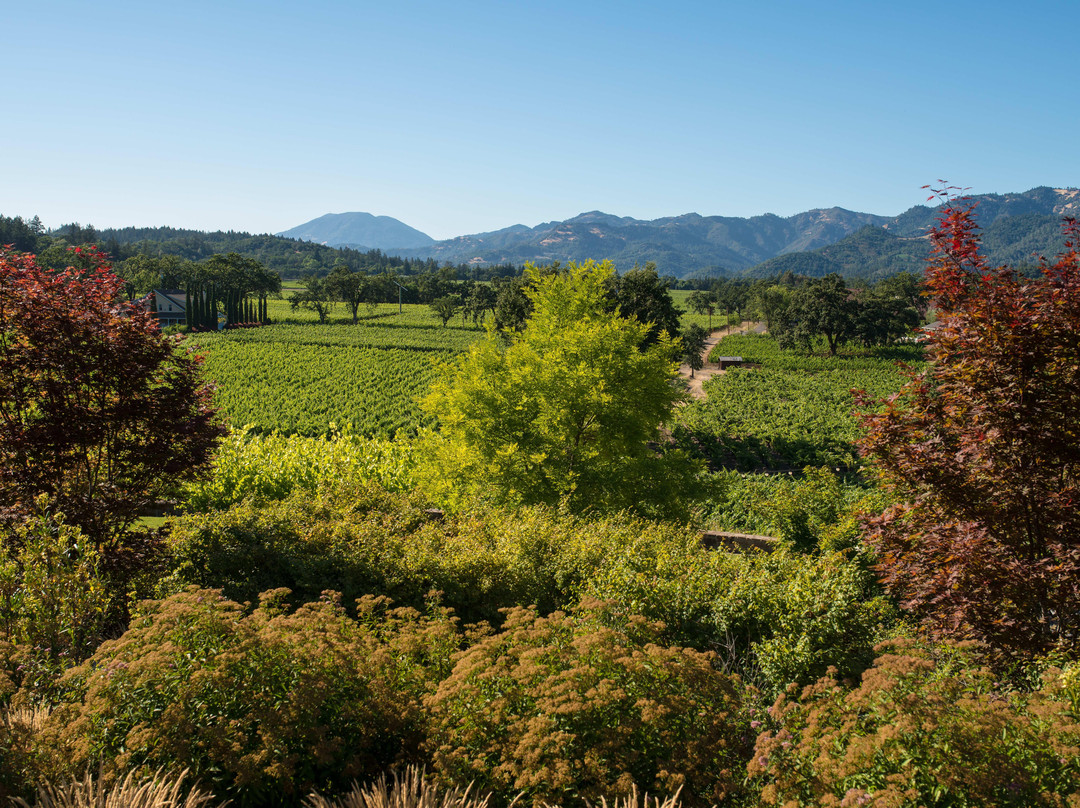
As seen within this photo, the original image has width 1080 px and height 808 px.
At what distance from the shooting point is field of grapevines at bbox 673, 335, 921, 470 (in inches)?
1019

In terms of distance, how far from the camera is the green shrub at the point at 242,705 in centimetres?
394

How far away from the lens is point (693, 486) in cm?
1504

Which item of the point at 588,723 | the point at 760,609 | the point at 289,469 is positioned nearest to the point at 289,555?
the point at 588,723

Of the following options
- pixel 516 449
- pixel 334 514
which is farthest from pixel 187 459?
pixel 516 449

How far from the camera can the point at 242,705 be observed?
4289 millimetres

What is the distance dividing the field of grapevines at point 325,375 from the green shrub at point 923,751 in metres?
10.8

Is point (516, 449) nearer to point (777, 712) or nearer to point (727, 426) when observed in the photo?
point (777, 712)

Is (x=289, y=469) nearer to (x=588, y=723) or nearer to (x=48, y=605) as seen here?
(x=48, y=605)

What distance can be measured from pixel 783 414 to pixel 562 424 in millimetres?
21066

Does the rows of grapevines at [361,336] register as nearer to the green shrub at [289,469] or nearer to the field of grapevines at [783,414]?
the field of grapevines at [783,414]

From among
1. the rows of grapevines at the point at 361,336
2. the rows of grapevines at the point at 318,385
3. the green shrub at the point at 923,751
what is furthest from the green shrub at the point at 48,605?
the rows of grapevines at the point at 361,336

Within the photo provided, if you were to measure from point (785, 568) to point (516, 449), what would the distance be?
703 centimetres

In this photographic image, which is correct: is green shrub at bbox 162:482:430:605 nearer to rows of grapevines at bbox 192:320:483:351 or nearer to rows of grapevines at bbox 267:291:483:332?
rows of grapevines at bbox 192:320:483:351

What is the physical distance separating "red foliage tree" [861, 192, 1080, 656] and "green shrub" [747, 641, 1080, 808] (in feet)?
4.28
